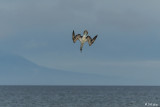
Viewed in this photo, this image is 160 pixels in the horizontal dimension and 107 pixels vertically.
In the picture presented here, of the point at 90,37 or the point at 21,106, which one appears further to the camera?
the point at 21,106

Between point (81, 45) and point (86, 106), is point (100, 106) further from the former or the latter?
point (81, 45)

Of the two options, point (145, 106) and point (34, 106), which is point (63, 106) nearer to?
point (34, 106)

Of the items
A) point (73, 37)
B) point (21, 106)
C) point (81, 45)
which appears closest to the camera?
point (81, 45)

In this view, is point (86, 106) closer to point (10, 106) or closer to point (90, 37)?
point (10, 106)

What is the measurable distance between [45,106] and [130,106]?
901 inches

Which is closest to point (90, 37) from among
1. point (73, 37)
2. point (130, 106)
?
point (73, 37)

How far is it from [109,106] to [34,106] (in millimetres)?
20374

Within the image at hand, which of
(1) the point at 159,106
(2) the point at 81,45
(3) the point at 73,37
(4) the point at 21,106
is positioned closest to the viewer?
(2) the point at 81,45

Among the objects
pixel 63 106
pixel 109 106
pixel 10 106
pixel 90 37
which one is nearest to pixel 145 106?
pixel 109 106

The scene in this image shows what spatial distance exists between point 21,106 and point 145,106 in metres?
33.6

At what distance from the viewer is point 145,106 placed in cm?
8038

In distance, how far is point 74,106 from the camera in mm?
83250

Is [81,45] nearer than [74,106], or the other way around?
[81,45]

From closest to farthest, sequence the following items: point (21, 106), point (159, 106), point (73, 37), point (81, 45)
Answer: point (81, 45)
point (73, 37)
point (159, 106)
point (21, 106)
